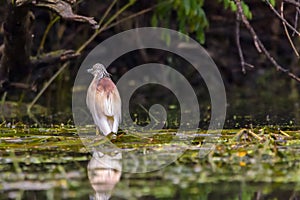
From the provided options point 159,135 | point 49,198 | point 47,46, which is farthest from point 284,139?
point 47,46

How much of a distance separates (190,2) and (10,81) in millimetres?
1979

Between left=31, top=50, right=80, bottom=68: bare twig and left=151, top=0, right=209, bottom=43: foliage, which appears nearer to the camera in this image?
left=31, top=50, right=80, bottom=68: bare twig

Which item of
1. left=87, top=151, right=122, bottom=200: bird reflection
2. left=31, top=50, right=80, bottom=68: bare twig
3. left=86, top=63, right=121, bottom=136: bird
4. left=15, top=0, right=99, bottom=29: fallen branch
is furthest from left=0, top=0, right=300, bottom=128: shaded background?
left=87, top=151, right=122, bottom=200: bird reflection

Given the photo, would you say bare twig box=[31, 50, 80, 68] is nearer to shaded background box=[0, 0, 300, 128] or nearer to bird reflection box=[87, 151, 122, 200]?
shaded background box=[0, 0, 300, 128]

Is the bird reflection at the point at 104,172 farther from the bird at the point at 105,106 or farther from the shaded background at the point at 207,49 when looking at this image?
the shaded background at the point at 207,49

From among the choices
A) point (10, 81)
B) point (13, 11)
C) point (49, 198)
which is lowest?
point (49, 198)

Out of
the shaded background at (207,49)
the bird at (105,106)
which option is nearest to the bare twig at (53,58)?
the shaded background at (207,49)

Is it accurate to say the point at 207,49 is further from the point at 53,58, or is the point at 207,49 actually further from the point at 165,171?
the point at 165,171

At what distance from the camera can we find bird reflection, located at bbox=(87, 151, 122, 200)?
370 centimetres

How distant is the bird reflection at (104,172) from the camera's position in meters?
3.70

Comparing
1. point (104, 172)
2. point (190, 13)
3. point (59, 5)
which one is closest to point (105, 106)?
point (59, 5)

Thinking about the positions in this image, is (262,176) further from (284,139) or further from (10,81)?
(10,81)

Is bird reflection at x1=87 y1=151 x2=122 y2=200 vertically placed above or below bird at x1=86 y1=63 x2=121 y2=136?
below

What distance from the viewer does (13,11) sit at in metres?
6.31
